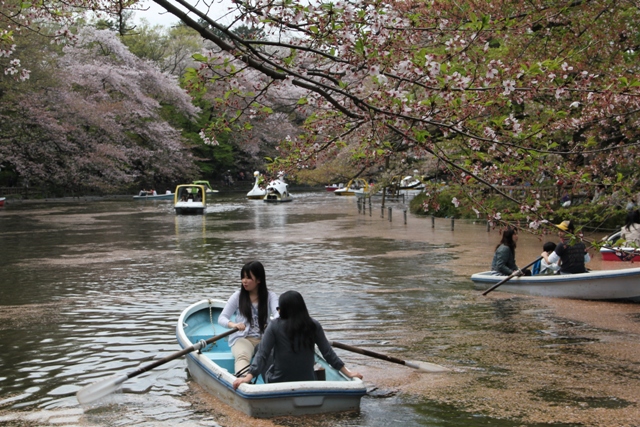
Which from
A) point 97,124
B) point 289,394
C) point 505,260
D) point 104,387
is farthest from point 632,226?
point 97,124

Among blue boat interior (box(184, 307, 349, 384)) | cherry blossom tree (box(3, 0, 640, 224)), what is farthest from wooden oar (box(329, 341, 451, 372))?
cherry blossom tree (box(3, 0, 640, 224))

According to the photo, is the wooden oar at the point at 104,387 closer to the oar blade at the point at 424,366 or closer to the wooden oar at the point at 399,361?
the wooden oar at the point at 399,361

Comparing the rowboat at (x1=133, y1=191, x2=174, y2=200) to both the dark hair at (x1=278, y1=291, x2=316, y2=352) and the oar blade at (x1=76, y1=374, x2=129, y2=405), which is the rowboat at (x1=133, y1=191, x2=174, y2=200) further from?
the dark hair at (x1=278, y1=291, x2=316, y2=352)

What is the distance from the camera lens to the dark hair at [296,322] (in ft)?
23.0

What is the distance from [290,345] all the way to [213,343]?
2.08 meters

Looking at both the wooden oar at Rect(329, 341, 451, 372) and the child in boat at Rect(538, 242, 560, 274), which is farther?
the child in boat at Rect(538, 242, 560, 274)

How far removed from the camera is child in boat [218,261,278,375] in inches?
310

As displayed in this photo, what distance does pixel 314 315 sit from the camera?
1239cm

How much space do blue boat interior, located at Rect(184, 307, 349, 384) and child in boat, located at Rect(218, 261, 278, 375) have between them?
33 cm

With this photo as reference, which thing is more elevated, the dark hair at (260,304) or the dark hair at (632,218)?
the dark hair at (632,218)

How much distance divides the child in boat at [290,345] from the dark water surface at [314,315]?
1.48 feet

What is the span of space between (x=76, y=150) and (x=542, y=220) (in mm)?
46911

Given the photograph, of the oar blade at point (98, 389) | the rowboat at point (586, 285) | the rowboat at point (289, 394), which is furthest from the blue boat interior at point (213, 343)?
the rowboat at point (586, 285)

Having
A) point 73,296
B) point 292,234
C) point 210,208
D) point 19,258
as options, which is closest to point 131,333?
point 73,296
